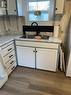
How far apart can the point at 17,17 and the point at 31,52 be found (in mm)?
1159

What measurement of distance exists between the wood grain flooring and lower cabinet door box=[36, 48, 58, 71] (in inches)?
6.3

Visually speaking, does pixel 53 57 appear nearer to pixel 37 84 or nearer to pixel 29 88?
pixel 37 84

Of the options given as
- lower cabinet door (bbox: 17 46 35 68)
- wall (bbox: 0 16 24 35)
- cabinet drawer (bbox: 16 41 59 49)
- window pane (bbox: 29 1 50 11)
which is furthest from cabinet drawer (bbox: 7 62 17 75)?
window pane (bbox: 29 1 50 11)

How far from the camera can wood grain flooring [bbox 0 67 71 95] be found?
1.88 meters

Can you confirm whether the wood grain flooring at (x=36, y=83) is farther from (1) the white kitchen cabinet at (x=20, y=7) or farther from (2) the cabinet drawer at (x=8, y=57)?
(1) the white kitchen cabinet at (x=20, y=7)

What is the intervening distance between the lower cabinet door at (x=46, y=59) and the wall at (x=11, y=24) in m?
1.01

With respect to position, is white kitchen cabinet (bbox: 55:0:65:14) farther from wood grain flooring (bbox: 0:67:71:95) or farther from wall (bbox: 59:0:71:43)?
wood grain flooring (bbox: 0:67:71:95)

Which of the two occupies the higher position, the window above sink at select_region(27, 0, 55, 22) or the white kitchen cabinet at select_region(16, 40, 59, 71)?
the window above sink at select_region(27, 0, 55, 22)

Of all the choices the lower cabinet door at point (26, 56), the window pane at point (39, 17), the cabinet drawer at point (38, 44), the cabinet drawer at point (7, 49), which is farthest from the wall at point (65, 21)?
the cabinet drawer at point (7, 49)

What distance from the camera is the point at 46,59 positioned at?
7.76 ft

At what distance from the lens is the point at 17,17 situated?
2764 mm

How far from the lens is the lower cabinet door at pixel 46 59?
7.44 ft

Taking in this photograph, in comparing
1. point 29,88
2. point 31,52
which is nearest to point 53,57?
point 31,52

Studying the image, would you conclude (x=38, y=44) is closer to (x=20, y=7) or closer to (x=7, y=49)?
(x=7, y=49)
